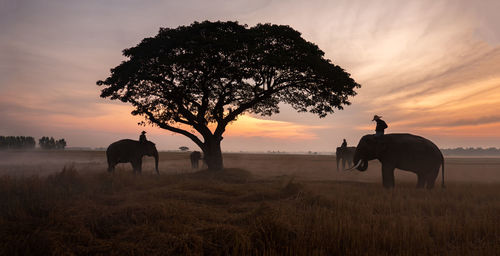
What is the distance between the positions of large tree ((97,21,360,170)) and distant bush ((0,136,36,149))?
5419 inches

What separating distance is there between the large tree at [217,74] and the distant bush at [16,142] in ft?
452

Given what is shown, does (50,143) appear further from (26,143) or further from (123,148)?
(123,148)

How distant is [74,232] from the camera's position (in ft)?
16.0

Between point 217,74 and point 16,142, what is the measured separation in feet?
513

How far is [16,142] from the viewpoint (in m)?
122

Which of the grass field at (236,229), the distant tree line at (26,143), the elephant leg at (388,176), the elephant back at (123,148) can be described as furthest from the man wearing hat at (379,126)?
the distant tree line at (26,143)

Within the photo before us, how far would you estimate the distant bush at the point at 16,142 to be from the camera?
114m

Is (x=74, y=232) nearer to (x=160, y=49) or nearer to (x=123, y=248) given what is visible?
(x=123, y=248)

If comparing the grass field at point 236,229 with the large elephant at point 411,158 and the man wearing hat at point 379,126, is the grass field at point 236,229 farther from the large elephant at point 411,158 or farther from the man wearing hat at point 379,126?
the man wearing hat at point 379,126

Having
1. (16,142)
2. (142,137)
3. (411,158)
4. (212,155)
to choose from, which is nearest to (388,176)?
(411,158)

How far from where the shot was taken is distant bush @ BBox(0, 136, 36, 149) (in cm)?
11406

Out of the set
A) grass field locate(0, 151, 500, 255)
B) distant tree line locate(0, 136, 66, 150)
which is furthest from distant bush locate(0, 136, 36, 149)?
grass field locate(0, 151, 500, 255)

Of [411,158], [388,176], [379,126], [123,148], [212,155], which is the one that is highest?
[379,126]

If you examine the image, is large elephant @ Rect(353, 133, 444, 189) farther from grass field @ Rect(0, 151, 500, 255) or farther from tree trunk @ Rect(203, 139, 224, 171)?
tree trunk @ Rect(203, 139, 224, 171)
